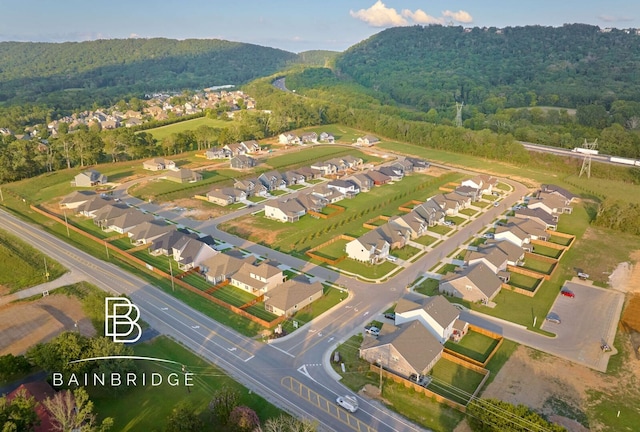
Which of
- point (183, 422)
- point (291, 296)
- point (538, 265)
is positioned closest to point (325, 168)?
point (538, 265)

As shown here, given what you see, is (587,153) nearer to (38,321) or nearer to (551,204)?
(551,204)

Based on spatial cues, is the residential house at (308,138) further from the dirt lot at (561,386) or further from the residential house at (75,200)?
the dirt lot at (561,386)

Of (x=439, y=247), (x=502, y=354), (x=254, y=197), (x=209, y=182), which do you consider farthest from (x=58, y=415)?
(x=209, y=182)

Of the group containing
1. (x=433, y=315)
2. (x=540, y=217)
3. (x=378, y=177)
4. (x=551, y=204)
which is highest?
(x=378, y=177)

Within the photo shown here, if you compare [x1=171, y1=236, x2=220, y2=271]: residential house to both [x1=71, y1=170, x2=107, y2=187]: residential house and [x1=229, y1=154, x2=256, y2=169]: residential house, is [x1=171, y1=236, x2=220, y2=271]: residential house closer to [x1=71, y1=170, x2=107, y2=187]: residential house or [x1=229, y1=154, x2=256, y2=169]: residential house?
[x1=71, y1=170, x2=107, y2=187]: residential house

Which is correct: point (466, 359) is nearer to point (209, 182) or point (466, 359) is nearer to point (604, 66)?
point (209, 182)
